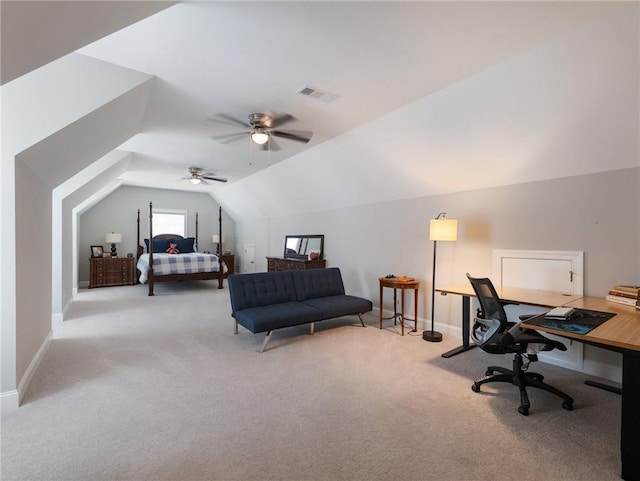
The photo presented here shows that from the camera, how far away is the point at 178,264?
23.3ft

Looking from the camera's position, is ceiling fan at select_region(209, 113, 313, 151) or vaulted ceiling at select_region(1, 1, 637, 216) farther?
ceiling fan at select_region(209, 113, 313, 151)

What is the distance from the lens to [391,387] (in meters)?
2.58

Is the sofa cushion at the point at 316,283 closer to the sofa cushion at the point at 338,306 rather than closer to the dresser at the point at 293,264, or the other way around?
the sofa cushion at the point at 338,306

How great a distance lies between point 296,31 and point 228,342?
3.27 meters

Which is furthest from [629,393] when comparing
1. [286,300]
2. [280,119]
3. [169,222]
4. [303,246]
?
[169,222]

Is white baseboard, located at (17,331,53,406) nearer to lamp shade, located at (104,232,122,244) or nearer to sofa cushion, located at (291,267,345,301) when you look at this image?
sofa cushion, located at (291,267,345,301)

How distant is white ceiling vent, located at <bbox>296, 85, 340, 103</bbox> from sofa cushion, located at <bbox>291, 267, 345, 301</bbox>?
235cm

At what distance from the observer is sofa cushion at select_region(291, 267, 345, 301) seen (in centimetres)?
437

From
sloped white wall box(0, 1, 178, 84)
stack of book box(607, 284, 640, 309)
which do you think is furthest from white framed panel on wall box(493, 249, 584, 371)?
sloped white wall box(0, 1, 178, 84)

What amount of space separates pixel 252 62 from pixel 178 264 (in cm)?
577

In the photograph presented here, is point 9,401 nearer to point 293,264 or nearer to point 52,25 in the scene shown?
point 52,25

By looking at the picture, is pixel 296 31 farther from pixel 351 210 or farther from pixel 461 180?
pixel 351 210

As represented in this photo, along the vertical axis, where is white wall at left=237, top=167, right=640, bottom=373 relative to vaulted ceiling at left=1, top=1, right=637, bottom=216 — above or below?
below

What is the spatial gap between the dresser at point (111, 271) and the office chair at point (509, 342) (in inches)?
332
